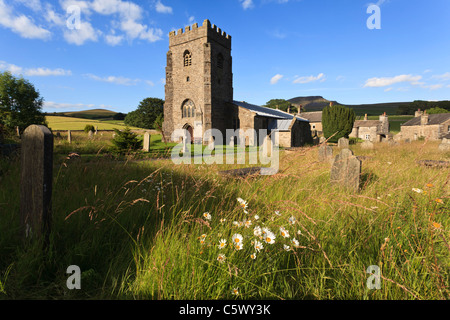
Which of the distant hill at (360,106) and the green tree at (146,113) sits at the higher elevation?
the distant hill at (360,106)

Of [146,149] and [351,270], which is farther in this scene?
[146,149]

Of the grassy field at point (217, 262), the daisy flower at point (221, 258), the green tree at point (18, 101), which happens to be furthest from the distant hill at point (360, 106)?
the daisy flower at point (221, 258)

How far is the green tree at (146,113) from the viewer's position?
170ft

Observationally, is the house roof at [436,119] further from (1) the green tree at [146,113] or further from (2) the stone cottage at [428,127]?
(1) the green tree at [146,113]

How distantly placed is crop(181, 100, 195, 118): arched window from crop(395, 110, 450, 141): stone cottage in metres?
39.8

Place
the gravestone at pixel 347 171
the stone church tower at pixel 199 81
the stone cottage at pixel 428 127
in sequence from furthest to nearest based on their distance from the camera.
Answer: the stone cottage at pixel 428 127
the stone church tower at pixel 199 81
the gravestone at pixel 347 171

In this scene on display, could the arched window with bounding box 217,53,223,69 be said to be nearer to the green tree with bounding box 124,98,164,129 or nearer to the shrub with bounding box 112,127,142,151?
the shrub with bounding box 112,127,142,151

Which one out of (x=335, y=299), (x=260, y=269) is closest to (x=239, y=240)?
(x=260, y=269)

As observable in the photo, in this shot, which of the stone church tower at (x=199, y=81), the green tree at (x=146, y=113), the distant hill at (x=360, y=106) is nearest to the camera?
the stone church tower at (x=199, y=81)

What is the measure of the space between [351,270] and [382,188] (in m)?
2.58

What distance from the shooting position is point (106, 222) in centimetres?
210

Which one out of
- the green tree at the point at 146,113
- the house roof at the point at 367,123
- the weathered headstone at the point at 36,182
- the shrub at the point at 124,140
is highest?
the green tree at the point at 146,113
